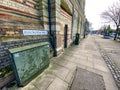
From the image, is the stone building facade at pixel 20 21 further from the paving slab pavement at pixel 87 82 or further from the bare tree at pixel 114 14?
the bare tree at pixel 114 14

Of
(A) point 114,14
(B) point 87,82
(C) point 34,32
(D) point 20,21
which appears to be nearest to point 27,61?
(C) point 34,32

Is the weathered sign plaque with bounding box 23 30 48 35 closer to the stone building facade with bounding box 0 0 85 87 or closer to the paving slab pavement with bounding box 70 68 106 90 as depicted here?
the stone building facade with bounding box 0 0 85 87

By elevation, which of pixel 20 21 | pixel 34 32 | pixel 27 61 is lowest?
pixel 27 61

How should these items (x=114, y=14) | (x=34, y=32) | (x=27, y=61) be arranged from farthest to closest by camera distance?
(x=114, y=14)
(x=34, y=32)
(x=27, y=61)

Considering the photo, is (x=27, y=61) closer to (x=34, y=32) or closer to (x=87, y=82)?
(x=34, y=32)

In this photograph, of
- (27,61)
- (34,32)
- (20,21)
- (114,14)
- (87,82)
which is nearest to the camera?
(27,61)

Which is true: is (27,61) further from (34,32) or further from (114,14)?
(114,14)

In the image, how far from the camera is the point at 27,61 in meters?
2.33

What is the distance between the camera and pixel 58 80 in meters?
2.73

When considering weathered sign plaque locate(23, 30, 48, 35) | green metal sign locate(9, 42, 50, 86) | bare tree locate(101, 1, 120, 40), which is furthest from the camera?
bare tree locate(101, 1, 120, 40)

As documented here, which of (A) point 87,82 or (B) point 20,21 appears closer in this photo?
(A) point 87,82

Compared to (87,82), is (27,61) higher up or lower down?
higher up

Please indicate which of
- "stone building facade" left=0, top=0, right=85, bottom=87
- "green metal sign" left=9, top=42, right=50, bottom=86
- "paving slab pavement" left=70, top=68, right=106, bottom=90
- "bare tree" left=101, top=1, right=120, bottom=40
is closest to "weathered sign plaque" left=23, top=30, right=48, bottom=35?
"stone building facade" left=0, top=0, right=85, bottom=87

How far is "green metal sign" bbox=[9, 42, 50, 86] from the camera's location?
1994mm
